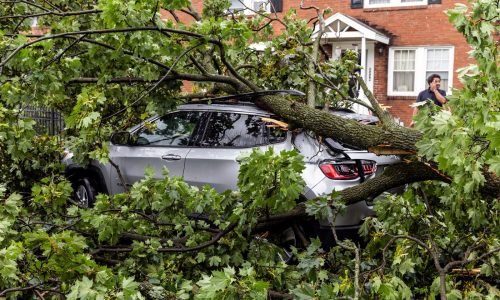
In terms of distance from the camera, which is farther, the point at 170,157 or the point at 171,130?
the point at 171,130

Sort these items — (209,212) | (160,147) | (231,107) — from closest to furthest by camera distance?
1. (209,212)
2. (231,107)
3. (160,147)

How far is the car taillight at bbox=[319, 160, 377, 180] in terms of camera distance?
5719 mm

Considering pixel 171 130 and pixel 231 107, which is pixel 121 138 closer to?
pixel 171 130

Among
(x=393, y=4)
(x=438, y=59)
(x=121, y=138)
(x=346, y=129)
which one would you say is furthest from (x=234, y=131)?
(x=393, y=4)

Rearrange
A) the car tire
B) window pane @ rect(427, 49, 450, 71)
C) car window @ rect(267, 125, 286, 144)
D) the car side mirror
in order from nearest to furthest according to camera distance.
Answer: car window @ rect(267, 125, 286, 144) → the car side mirror → the car tire → window pane @ rect(427, 49, 450, 71)

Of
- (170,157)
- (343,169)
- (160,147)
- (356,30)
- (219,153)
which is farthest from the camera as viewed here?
(356,30)

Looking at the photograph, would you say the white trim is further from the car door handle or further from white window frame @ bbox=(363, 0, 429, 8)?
the car door handle

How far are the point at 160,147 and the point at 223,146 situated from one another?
867 millimetres

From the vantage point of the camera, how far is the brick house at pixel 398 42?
18.7 meters

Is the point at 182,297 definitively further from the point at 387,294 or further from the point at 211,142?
the point at 211,142

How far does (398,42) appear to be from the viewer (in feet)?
63.7

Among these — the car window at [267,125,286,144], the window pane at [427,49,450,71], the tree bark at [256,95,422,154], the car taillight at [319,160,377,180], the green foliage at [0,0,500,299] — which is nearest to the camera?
the green foliage at [0,0,500,299]

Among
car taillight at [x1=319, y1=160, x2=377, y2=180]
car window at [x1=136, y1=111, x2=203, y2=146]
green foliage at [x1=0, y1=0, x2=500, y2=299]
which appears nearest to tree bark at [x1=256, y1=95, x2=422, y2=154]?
green foliage at [x1=0, y1=0, x2=500, y2=299]

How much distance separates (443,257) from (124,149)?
415 centimetres
